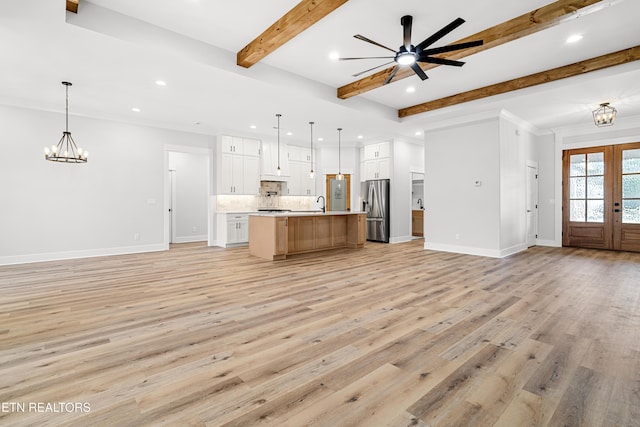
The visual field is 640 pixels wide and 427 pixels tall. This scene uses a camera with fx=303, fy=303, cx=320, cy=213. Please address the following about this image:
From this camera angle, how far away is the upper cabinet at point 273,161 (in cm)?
859

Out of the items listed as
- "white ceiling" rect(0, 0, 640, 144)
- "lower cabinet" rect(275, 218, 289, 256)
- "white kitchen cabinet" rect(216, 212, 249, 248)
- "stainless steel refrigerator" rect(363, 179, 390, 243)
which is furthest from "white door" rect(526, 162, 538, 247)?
"white kitchen cabinet" rect(216, 212, 249, 248)

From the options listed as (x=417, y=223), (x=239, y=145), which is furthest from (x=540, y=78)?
(x=239, y=145)

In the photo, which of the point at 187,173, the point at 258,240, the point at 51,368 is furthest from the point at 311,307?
the point at 187,173

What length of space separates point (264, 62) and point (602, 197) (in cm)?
802

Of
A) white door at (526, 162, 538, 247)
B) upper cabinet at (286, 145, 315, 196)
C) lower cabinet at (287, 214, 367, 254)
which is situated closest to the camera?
lower cabinet at (287, 214, 367, 254)

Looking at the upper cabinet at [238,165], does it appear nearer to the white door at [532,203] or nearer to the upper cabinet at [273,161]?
the upper cabinet at [273,161]

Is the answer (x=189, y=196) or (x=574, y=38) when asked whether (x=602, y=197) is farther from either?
(x=189, y=196)

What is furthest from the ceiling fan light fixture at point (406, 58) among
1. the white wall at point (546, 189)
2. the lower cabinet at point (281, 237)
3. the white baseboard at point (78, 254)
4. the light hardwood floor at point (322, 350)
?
the white baseboard at point (78, 254)

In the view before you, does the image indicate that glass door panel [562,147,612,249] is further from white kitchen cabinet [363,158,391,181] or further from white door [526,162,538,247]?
white kitchen cabinet [363,158,391,181]

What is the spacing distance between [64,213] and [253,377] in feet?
20.6

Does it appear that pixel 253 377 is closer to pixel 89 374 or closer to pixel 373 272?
pixel 89 374

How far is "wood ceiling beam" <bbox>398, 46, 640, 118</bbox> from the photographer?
415 cm

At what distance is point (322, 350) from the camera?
2.25m

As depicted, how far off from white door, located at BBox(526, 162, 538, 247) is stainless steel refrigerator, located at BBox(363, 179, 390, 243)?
3383mm
